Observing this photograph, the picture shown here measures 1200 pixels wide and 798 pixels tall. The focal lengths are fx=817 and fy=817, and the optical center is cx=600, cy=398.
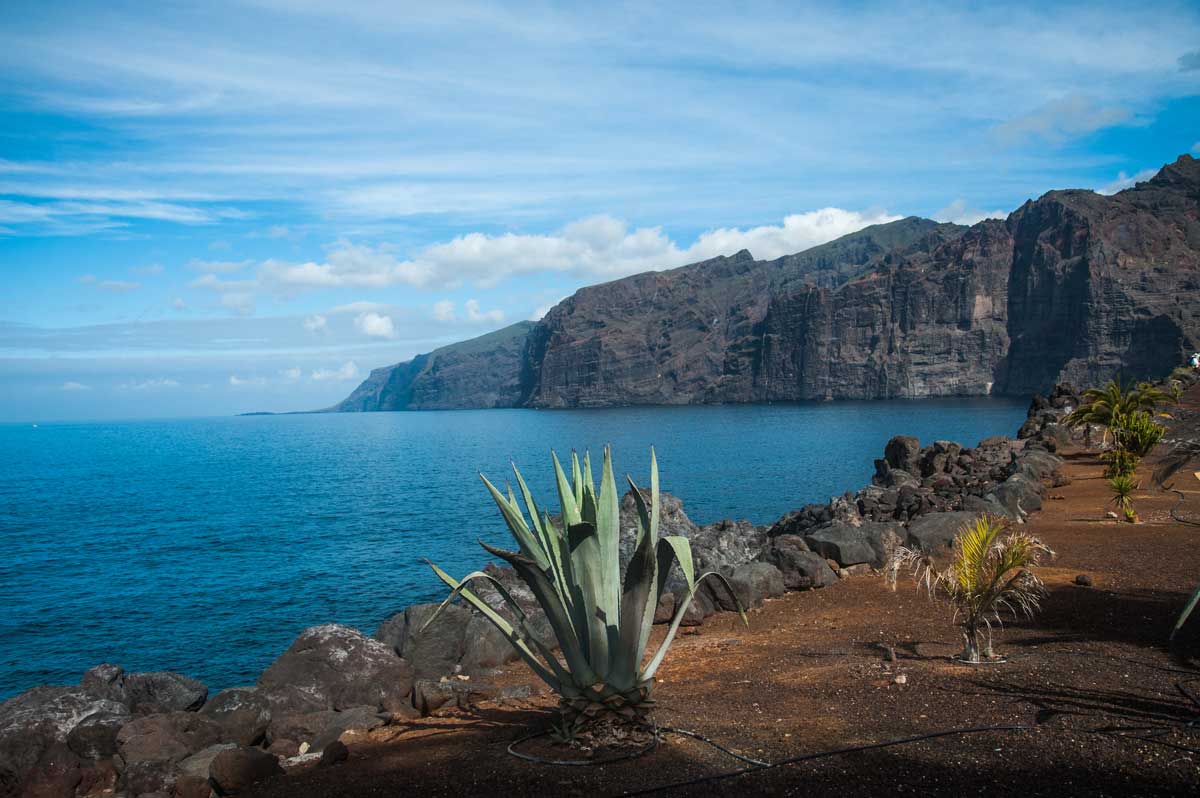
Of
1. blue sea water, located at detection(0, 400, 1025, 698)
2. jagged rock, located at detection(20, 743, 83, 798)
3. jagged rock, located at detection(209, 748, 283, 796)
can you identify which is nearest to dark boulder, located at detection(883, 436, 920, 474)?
blue sea water, located at detection(0, 400, 1025, 698)

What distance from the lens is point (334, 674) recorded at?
10945mm

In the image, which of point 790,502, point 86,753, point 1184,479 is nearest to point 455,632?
point 86,753

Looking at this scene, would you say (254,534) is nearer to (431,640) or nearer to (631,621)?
(431,640)

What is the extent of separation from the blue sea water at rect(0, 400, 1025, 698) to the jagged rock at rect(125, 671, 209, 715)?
4.86 metres

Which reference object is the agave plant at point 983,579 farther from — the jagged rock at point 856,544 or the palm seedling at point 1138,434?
the palm seedling at point 1138,434

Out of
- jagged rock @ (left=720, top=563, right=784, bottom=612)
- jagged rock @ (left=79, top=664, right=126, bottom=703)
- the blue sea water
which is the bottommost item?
the blue sea water

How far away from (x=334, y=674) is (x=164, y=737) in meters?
2.60

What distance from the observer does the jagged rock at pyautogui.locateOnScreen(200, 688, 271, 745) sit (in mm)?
8953

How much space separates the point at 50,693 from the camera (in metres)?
10.6

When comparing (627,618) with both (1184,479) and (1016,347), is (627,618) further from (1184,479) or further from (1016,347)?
(1016,347)

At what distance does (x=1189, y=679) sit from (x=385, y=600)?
20.3 metres

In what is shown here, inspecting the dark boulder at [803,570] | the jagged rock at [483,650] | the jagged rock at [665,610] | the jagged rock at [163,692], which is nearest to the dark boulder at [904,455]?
the dark boulder at [803,570]

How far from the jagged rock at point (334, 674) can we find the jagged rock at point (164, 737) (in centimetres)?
109

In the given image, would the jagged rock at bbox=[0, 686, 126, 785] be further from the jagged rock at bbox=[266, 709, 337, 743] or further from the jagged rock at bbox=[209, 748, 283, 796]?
the jagged rock at bbox=[209, 748, 283, 796]
